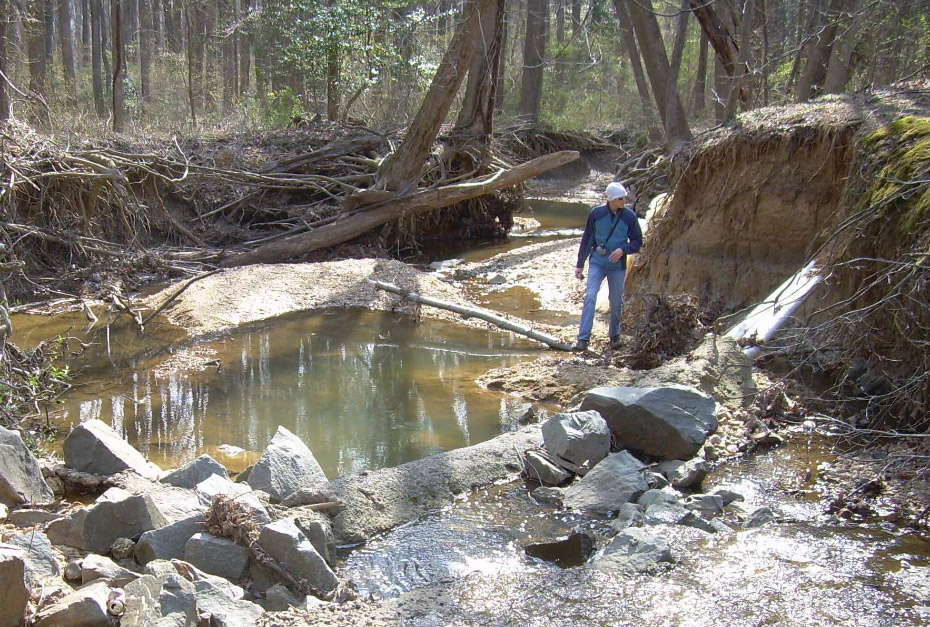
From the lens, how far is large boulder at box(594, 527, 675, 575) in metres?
4.23

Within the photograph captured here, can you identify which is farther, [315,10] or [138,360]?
[315,10]

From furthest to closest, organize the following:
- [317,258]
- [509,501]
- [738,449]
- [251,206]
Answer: [251,206] → [317,258] → [738,449] → [509,501]

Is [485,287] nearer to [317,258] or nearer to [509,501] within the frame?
[317,258]

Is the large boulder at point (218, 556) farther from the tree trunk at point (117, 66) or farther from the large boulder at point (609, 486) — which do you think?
the tree trunk at point (117, 66)

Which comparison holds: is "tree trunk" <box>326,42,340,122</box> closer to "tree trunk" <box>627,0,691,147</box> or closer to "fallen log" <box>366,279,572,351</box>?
"tree trunk" <box>627,0,691,147</box>

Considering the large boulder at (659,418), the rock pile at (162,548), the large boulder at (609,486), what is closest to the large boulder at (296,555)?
the rock pile at (162,548)

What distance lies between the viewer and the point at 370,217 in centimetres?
1427

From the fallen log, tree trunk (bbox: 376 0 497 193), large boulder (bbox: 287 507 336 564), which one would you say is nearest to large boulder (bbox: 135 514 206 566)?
large boulder (bbox: 287 507 336 564)

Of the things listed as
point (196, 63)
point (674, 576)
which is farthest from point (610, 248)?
point (196, 63)

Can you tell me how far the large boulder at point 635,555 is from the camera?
13.9 ft

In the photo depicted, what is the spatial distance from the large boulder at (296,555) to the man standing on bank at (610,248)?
16.7 feet

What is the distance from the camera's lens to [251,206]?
15.0 meters

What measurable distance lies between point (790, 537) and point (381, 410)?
157 inches

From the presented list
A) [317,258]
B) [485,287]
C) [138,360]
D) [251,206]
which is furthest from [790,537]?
[251,206]
